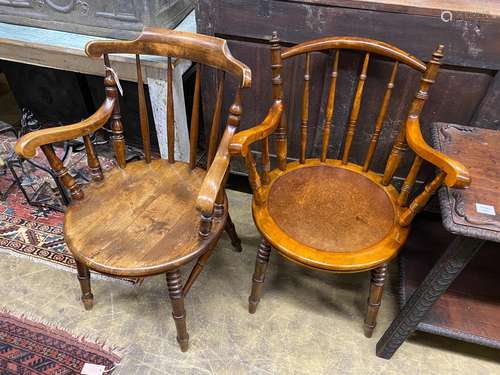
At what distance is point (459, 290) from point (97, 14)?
5.94ft

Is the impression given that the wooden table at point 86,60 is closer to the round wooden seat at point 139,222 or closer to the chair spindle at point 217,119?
the round wooden seat at point 139,222

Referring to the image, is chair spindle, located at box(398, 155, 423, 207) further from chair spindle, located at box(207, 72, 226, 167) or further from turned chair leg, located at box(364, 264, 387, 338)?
chair spindle, located at box(207, 72, 226, 167)

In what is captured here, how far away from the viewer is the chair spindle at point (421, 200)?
98cm

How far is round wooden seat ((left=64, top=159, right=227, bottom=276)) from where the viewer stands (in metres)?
1.07

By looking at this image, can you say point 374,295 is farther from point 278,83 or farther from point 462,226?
point 278,83

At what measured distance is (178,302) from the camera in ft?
3.87

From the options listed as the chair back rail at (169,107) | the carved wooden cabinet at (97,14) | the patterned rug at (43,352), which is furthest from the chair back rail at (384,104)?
the patterned rug at (43,352)

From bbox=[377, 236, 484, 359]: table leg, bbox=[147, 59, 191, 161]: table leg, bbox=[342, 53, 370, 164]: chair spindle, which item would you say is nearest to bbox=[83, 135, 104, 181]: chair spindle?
bbox=[147, 59, 191, 161]: table leg

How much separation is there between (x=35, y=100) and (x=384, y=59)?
2099mm

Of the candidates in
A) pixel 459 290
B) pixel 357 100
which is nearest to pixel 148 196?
pixel 357 100

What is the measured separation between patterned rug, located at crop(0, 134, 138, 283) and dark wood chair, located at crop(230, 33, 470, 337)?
2.57 ft

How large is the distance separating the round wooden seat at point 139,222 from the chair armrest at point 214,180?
0.19 meters

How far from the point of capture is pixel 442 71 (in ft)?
4.16

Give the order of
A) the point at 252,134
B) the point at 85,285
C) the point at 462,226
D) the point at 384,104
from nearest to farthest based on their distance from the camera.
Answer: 1. the point at 462,226
2. the point at 252,134
3. the point at 384,104
4. the point at 85,285
